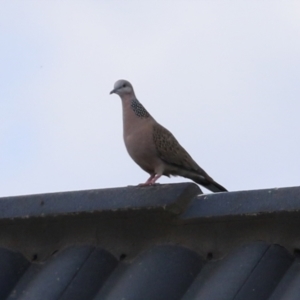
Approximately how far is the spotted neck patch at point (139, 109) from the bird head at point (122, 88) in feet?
0.40

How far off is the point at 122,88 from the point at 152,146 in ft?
1.81

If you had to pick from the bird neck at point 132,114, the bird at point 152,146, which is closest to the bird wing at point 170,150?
the bird at point 152,146

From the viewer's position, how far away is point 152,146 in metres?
4.79

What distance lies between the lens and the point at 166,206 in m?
2.68

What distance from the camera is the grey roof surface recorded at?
2.45 m

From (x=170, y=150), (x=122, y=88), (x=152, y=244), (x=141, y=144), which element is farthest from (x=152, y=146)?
(x=152, y=244)

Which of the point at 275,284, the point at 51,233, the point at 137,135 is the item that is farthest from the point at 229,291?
the point at 137,135

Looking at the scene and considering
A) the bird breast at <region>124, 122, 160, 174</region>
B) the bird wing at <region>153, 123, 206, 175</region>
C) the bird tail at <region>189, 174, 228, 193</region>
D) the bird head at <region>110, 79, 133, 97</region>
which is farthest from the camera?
the bird tail at <region>189, 174, 228, 193</region>

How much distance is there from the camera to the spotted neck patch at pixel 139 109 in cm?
494

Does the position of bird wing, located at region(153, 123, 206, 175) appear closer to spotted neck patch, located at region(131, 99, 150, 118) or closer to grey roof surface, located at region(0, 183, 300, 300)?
spotted neck patch, located at region(131, 99, 150, 118)

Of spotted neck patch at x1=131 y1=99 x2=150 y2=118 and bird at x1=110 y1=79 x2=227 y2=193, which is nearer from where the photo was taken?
bird at x1=110 y1=79 x2=227 y2=193

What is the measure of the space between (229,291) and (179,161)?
2752 mm

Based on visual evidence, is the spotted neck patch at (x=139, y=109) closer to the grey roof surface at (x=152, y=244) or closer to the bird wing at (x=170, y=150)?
the bird wing at (x=170, y=150)

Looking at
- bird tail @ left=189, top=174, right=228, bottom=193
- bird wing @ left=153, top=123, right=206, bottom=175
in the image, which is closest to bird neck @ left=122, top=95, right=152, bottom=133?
bird wing @ left=153, top=123, right=206, bottom=175
